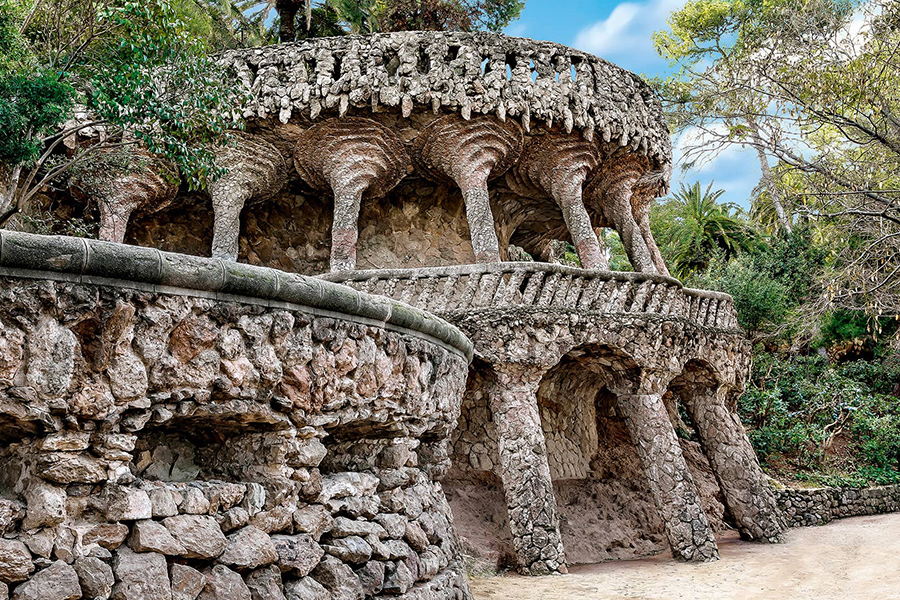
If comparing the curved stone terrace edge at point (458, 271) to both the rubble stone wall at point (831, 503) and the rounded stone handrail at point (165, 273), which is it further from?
the rubble stone wall at point (831, 503)

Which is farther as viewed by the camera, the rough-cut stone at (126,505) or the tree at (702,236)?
the tree at (702,236)

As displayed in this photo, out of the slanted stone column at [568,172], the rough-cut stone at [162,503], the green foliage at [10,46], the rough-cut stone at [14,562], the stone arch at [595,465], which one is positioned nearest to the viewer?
the rough-cut stone at [14,562]

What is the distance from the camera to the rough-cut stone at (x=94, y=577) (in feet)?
8.55

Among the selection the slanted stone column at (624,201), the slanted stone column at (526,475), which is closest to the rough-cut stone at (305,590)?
the slanted stone column at (526,475)

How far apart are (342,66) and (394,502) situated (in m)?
7.61

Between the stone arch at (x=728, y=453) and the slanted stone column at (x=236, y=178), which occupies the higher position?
the slanted stone column at (x=236, y=178)

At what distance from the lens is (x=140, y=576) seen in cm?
273

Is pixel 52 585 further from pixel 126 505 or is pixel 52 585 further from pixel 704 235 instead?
pixel 704 235

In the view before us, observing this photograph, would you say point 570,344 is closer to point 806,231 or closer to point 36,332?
point 36,332

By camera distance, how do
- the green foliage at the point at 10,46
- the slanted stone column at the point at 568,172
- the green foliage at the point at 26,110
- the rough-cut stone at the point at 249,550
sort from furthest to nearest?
the slanted stone column at the point at 568,172 < the green foliage at the point at 10,46 < the green foliage at the point at 26,110 < the rough-cut stone at the point at 249,550

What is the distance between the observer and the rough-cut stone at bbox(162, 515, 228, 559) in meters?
2.93

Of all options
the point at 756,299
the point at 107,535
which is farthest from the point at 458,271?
the point at 756,299

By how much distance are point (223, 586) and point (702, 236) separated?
2139cm

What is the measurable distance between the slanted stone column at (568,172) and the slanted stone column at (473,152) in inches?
20.7
